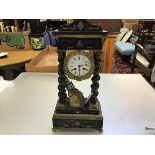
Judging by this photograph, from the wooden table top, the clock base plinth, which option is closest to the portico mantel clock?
the clock base plinth

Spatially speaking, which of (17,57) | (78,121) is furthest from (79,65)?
(17,57)

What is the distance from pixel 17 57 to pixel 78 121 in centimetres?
128

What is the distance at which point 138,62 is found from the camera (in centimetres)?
326

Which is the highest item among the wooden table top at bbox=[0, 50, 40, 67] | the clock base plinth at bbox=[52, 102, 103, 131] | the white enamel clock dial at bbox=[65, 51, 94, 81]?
the white enamel clock dial at bbox=[65, 51, 94, 81]

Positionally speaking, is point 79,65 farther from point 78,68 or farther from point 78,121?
point 78,121

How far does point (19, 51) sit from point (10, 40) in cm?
15

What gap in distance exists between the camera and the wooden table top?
1911 mm

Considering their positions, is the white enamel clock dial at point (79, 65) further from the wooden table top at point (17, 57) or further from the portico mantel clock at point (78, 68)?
the wooden table top at point (17, 57)

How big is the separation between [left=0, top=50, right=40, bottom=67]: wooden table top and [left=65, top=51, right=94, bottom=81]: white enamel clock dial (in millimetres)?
1087

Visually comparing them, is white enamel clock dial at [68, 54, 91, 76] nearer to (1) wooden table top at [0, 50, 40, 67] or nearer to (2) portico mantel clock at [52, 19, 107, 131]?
(2) portico mantel clock at [52, 19, 107, 131]

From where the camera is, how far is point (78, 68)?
957mm

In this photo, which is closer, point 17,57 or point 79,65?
point 79,65

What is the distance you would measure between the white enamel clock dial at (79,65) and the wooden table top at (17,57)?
109 cm

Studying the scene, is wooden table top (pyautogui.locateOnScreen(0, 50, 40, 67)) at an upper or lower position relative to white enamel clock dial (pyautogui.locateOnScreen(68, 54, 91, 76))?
lower
